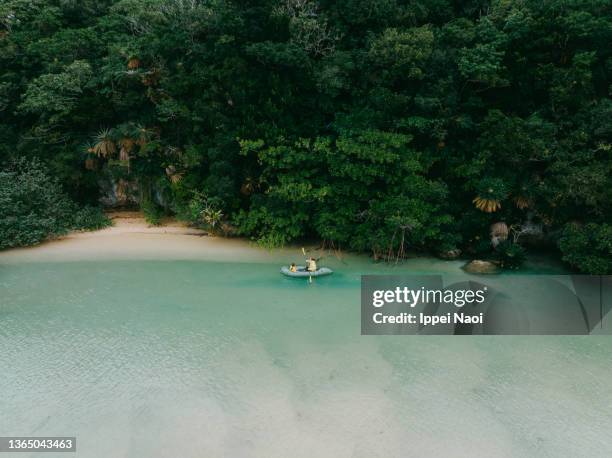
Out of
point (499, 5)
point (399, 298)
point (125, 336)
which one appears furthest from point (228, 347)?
point (499, 5)

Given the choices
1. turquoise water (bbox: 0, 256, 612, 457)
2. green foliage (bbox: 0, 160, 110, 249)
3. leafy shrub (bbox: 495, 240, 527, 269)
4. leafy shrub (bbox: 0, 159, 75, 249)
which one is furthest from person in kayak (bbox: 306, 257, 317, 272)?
leafy shrub (bbox: 0, 159, 75, 249)

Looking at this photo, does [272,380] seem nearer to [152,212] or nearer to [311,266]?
[311,266]

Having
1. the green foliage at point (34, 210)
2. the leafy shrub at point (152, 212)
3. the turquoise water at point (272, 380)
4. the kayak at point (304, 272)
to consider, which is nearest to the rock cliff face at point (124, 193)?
the leafy shrub at point (152, 212)

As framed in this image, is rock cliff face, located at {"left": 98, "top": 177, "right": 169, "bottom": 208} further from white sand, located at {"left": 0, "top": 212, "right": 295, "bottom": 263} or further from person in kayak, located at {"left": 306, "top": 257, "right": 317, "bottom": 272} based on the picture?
person in kayak, located at {"left": 306, "top": 257, "right": 317, "bottom": 272}

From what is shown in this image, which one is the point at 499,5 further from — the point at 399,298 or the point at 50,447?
the point at 50,447

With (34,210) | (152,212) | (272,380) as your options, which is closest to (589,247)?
(272,380)

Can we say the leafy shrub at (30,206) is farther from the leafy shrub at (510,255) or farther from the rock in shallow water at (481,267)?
the leafy shrub at (510,255)

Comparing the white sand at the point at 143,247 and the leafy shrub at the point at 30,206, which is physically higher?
the leafy shrub at the point at 30,206
